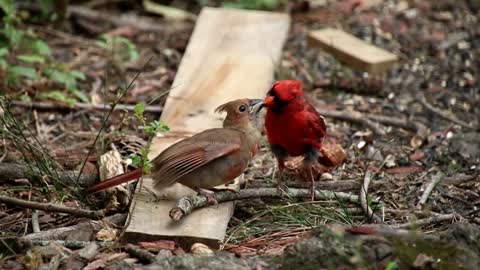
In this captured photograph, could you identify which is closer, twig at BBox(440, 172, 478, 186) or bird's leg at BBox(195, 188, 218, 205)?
bird's leg at BBox(195, 188, 218, 205)

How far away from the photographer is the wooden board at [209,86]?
440 cm

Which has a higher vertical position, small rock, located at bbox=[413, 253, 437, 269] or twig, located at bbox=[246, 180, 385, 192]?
small rock, located at bbox=[413, 253, 437, 269]

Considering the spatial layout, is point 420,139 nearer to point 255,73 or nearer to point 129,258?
point 255,73

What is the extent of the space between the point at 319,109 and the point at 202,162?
6.53 feet

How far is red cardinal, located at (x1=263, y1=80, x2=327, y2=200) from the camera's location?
5012 millimetres

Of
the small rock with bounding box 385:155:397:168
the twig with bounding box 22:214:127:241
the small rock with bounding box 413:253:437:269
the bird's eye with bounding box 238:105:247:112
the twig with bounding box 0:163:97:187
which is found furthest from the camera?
the small rock with bounding box 385:155:397:168

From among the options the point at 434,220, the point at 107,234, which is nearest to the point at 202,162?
the point at 107,234

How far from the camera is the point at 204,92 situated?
6023 mm

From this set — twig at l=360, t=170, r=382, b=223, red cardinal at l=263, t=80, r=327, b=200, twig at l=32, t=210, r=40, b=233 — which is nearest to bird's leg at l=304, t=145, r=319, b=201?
red cardinal at l=263, t=80, r=327, b=200

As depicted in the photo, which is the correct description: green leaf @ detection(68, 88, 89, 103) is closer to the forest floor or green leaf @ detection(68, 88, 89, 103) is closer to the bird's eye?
the forest floor

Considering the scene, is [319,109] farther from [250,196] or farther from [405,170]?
[250,196]

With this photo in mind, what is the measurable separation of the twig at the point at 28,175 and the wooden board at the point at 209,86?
13.0 inches

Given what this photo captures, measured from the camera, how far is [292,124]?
5.06 m

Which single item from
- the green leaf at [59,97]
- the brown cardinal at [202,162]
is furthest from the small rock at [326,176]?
the green leaf at [59,97]
